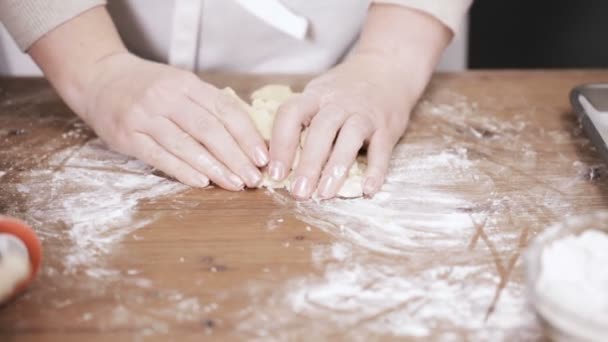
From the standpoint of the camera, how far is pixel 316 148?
864 mm

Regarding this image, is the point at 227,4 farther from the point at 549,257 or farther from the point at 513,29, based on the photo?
the point at 513,29

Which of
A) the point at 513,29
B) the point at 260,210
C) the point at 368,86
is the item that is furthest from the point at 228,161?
the point at 513,29

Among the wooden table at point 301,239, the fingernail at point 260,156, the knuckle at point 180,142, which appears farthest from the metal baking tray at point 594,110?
the knuckle at point 180,142

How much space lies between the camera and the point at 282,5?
3.81ft

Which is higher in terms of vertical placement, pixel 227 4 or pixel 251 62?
pixel 227 4

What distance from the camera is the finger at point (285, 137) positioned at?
86cm

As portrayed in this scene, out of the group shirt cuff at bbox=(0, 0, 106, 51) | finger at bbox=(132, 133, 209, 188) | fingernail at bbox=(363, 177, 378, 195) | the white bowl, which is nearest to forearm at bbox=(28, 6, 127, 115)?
shirt cuff at bbox=(0, 0, 106, 51)

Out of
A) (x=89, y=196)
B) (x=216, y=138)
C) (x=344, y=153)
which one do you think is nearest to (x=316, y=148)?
(x=344, y=153)

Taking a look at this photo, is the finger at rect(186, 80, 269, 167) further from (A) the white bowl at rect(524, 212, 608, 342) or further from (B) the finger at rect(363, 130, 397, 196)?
(A) the white bowl at rect(524, 212, 608, 342)

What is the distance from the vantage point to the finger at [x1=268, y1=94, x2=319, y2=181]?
86cm

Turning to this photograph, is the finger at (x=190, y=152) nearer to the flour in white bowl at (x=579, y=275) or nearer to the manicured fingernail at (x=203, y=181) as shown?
the manicured fingernail at (x=203, y=181)

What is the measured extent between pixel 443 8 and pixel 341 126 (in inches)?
13.2

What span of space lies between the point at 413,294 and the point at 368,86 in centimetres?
42

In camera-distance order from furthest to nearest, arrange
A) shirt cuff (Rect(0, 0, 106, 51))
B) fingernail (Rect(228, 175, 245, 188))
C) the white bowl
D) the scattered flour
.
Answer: shirt cuff (Rect(0, 0, 106, 51)) → fingernail (Rect(228, 175, 245, 188)) → the scattered flour → the white bowl
